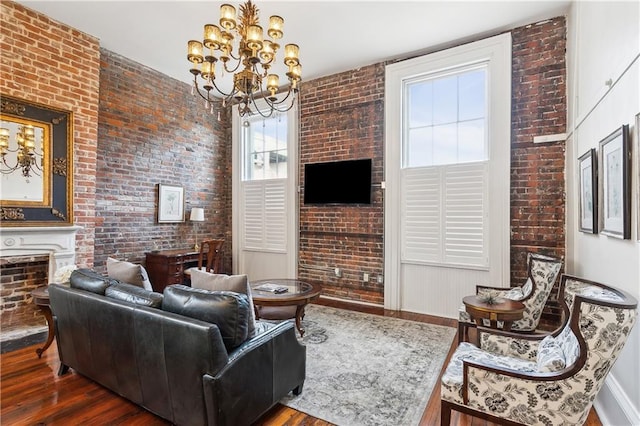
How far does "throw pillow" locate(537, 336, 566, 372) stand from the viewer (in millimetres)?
1727

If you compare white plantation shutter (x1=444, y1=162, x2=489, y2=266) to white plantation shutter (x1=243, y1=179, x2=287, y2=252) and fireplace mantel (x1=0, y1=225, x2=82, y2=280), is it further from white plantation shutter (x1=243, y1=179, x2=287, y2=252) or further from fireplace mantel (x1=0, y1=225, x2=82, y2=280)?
fireplace mantel (x1=0, y1=225, x2=82, y2=280)

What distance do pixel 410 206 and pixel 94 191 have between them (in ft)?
13.8

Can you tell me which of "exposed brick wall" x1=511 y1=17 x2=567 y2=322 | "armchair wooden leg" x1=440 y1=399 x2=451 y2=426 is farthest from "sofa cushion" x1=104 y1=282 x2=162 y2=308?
"exposed brick wall" x1=511 y1=17 x2=567 y2=322

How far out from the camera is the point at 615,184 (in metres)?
2.08

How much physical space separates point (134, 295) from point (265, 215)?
356cm

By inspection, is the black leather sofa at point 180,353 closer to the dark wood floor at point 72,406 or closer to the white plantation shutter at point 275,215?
the dark wood floor at point 72,406

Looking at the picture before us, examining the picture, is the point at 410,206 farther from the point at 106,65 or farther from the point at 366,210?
the point at 106,65

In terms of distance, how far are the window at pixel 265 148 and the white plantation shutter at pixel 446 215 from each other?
2275 millimetres

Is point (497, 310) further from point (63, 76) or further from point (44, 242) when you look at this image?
point (63, 76)

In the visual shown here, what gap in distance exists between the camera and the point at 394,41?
4.09 m

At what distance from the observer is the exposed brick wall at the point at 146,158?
14.7 ft

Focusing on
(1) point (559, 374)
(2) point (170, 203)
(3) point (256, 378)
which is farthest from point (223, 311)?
(2) point (170, 203)

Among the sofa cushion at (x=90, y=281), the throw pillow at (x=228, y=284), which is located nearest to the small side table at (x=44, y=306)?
the sofa cushion at (x=90, y=281)

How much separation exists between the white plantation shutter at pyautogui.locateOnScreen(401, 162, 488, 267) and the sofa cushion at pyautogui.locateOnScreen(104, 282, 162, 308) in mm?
3276
